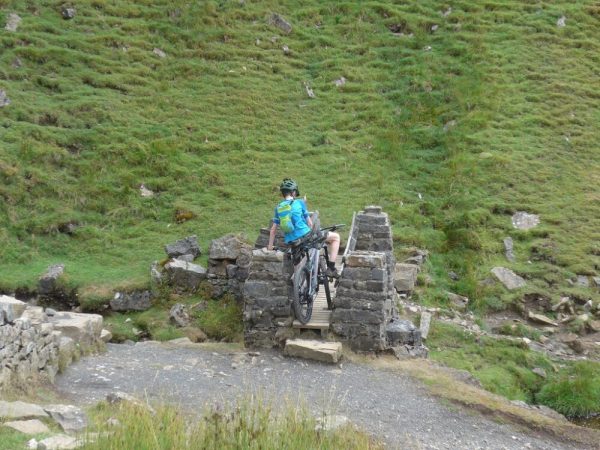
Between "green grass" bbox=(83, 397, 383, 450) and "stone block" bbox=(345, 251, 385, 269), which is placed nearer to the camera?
"green grass" bbox=(83, 397, 383, 450)

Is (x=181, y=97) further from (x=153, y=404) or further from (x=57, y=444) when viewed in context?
(x=57, y=444)

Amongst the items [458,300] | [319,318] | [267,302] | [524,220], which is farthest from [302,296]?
[524,220]

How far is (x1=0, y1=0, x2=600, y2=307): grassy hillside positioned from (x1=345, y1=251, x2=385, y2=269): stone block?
6.66 meters

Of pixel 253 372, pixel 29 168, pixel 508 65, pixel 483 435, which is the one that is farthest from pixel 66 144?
pixel 508 65

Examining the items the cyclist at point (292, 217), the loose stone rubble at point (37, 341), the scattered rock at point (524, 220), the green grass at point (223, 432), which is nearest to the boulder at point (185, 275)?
the loose stone rubble at point (37, 341)

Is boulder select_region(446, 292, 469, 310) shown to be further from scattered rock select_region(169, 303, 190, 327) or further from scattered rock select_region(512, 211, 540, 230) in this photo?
scattered rock select_region(169, 303, 190, 327)

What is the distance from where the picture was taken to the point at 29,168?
22.9 meters

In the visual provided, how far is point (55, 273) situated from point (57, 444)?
12.2m

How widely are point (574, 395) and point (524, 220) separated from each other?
33.0 feet

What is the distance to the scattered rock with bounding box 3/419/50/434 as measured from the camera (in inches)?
317

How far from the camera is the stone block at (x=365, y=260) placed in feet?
47.4

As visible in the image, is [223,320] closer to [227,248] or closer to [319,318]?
[227,248]

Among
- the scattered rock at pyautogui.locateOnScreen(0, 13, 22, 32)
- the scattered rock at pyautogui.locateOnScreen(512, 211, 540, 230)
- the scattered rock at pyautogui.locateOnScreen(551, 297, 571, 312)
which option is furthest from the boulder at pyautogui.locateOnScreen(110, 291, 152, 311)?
the scattered rock at pyautogui.locateOnScreen(0, 13, 22, 32)

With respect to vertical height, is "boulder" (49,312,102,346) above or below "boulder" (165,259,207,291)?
below
